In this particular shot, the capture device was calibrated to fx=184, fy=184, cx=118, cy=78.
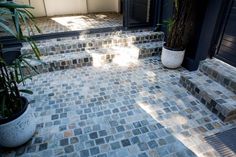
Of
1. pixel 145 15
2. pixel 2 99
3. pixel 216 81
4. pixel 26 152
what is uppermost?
pixel 145 15

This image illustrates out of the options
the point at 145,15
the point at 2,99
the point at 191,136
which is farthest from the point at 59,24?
the point at 191,136

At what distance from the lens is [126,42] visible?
3479 millimetres

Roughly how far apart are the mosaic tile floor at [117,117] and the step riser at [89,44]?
489mm

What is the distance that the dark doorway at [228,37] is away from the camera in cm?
237

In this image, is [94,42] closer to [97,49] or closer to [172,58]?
[97,49]

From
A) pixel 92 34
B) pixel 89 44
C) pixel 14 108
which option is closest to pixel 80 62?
pixel 89 44

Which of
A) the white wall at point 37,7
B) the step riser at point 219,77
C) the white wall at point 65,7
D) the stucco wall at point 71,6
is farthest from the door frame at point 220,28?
the white wall at point 37,7

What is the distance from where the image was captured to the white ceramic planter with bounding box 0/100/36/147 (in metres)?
1.50

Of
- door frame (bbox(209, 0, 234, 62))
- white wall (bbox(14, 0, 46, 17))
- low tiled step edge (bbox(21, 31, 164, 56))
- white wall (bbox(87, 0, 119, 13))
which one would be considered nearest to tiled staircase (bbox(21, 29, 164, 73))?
low tiled step edge (bbox(21, 31, 164, 56))

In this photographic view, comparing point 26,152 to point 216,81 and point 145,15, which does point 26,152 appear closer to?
point 216,81

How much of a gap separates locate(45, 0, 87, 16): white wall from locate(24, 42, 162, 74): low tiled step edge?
7.53 feet

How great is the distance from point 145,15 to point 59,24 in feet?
6.20

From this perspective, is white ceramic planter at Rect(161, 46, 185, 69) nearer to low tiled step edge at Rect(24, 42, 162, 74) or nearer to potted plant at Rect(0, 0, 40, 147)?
low tiled step edge at Rect(24, 42, 162, 74)

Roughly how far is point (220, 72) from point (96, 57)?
1837mm
